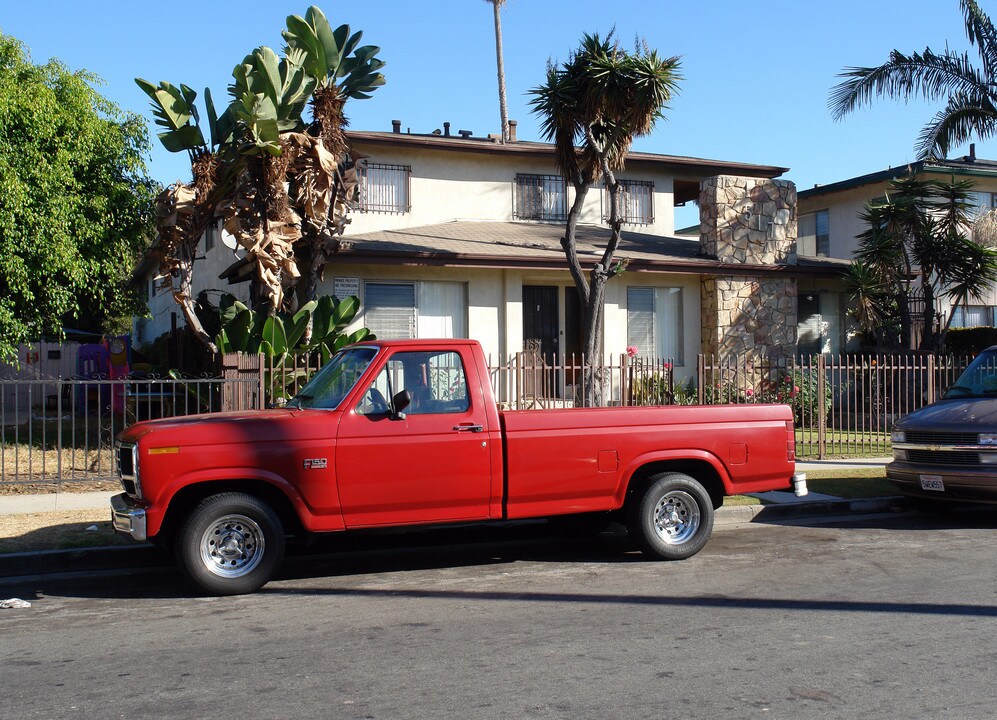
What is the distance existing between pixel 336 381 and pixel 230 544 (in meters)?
1.56

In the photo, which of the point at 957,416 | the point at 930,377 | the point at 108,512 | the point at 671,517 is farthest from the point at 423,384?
the point at 930,377

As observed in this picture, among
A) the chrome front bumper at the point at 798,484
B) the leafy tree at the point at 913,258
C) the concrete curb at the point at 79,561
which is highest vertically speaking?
the leafy tree at the point at 913,258

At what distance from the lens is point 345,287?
57.4 ft

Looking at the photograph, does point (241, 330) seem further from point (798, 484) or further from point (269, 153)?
point (798, 484)

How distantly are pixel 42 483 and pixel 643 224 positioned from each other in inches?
564

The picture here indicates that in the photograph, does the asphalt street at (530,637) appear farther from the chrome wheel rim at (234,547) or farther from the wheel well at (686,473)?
the wheel well at (686,473)

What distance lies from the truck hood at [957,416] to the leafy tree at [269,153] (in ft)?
29.6

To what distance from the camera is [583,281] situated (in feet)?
53.8

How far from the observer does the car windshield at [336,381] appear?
775 centimetres

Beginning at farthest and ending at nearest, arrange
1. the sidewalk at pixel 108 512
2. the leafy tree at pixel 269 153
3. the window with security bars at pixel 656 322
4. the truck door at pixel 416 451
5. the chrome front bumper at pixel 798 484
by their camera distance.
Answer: the window with security bars at pixel 656 322 → the leafy tree at pixel 269 153 → the chrome front bumper at pixel 798 484 → the sidewalk at pixel 108 512 → the truck door at pixel 416 451

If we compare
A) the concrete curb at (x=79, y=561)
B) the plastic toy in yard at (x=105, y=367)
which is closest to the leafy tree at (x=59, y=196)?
the plastic toy in yard at (x=105, y=367)

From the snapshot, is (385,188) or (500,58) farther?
(500,58)

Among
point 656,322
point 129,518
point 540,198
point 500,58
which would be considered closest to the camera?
point 129,518

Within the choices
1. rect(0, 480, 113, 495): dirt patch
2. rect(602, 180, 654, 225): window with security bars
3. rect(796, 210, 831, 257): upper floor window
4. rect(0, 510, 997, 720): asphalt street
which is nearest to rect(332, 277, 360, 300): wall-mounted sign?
rect(0, 480, 113, 495): dirt patch
